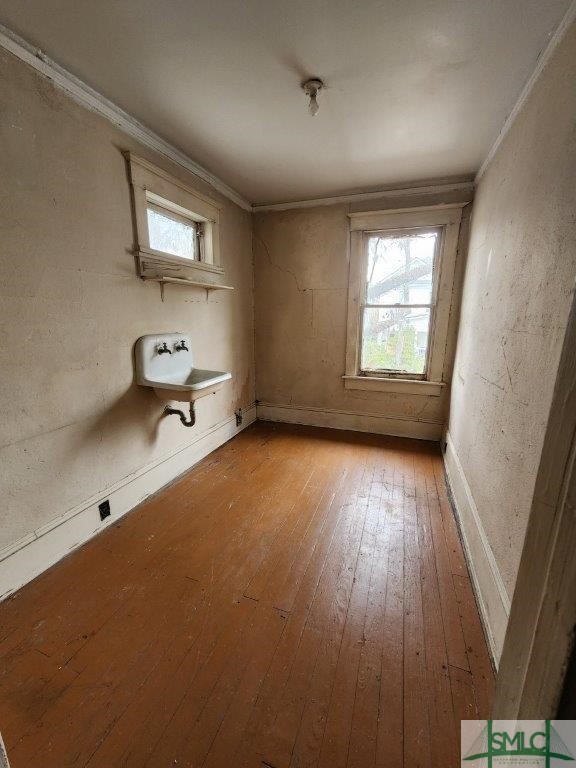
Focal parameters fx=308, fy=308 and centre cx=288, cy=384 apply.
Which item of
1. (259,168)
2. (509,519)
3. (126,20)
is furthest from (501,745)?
(259,168)

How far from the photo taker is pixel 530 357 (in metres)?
1.19

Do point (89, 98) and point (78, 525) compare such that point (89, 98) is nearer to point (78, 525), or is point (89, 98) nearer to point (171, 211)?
point (171, 211)

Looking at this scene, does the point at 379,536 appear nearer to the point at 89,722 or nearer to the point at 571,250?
the point at 89,722

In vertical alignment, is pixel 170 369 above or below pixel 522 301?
below

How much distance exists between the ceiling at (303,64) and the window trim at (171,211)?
0.27 m

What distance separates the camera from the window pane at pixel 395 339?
3.15m

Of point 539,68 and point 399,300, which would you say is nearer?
point 539,68

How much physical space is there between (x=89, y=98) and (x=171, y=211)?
0.80 metres

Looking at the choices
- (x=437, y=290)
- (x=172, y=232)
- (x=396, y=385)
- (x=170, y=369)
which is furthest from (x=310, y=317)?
(x=170, y=369)

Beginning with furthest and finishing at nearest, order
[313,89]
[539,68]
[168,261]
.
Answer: [168,261] → [313,89] → [539,68]

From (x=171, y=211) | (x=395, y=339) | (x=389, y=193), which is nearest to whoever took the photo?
(x=171, y=211)

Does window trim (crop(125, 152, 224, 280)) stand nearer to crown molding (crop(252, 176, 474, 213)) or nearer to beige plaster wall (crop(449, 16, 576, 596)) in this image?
crown molding (crop(252, 176, 474, 213))

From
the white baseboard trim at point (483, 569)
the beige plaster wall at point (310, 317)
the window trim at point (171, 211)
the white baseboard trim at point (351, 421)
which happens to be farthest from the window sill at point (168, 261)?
the white baseboard trim at point (483, 569)

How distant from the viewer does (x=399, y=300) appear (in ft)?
10.3
